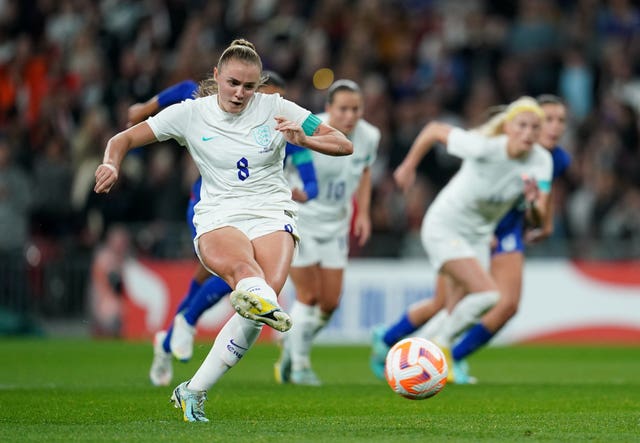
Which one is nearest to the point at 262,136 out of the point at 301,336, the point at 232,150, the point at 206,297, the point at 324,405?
the point at 232,150

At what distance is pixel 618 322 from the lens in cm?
1820

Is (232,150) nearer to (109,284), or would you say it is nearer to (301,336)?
(301,336)

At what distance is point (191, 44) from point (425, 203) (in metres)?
4.69

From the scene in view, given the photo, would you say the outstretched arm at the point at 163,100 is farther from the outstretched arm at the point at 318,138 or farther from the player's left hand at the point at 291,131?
the player's left hand at the point at 291,131

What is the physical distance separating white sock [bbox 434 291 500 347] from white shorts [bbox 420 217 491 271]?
0.40 m

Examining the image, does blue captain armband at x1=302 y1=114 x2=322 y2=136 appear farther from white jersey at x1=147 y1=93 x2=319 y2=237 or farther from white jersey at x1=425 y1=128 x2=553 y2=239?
white jersey at x1=425 y1=128 x2=553 y2=239

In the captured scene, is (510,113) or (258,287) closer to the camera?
(258,287)

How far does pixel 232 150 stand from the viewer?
26.2ft

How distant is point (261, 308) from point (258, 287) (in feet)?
0.61

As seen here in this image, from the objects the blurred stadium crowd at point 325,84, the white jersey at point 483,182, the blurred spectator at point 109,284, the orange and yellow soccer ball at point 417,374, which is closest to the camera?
the orange and yellow soccer ball at point 417,374

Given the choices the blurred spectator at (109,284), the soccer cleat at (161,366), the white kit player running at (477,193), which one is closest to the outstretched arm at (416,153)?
the white kit player running at (477,193)

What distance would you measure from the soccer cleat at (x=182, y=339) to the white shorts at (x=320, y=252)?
4.71ft

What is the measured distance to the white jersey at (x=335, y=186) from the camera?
38.5ft

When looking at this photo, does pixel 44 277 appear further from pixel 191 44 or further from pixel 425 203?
pixel 425 203
